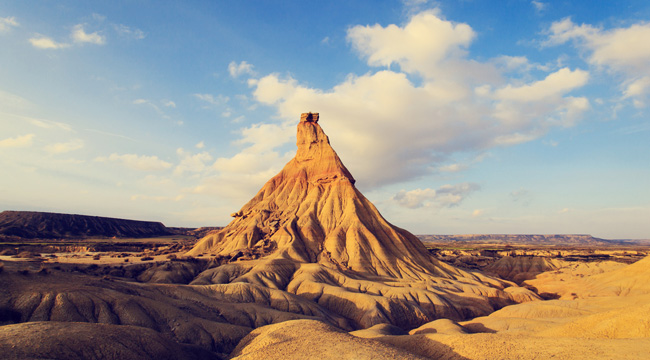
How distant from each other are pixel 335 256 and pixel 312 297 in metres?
20.2

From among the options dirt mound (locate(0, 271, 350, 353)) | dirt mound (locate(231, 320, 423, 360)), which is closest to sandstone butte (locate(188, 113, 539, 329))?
dirt mound (locate(0, 271, 350, 353))

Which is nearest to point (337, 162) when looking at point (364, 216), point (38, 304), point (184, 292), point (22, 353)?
point (364, 216)

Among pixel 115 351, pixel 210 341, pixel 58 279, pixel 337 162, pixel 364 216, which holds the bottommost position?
pixel 210 341

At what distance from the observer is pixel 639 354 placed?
21.6m

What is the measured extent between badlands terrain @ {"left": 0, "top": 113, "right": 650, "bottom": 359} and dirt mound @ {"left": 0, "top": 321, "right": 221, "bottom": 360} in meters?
0.10

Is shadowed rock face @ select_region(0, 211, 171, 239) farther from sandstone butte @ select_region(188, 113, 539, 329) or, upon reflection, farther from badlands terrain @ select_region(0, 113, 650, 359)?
sandstone butte @ select_region(188, 113, 539, 329)

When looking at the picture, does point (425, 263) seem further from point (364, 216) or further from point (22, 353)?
point (22, 353)

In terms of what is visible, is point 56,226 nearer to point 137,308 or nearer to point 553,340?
point 137,308

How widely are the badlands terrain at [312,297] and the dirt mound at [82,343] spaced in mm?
103

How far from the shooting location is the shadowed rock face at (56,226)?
465 feet

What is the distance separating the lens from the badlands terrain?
26.4 meters

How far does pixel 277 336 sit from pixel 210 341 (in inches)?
401

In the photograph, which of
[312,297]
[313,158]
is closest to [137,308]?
[312,297]

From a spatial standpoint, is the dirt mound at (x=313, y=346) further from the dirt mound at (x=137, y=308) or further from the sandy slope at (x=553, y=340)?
the dirt mound at (x=137, y=308)
